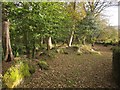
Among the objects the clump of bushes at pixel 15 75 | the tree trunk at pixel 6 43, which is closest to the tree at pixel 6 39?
the tree trunk at pixel 6 43

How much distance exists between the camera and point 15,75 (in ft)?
10.6

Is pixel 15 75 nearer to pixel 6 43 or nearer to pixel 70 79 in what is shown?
pixel 70 79

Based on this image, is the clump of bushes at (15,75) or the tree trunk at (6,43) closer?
the clump of bushes at (15,75)

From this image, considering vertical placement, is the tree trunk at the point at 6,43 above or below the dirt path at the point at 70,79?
above

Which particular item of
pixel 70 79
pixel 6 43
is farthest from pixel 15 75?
pixel 6 43

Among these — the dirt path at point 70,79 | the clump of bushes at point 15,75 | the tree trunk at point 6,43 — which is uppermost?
the tree trunk at point 6,43

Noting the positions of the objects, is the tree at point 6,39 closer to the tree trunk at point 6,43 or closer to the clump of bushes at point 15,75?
the tree trunk at point 6,43

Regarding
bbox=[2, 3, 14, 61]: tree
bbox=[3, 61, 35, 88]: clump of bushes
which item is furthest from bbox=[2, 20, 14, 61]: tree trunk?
bbox=[3, 61, 35, 88]: clump of bushes

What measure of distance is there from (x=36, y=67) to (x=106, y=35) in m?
9.50

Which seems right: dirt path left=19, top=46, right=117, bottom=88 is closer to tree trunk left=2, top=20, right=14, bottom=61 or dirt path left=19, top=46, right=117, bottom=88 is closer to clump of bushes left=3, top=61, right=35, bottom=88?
clump of bushes left=3, top=61, right=35, bottom=88

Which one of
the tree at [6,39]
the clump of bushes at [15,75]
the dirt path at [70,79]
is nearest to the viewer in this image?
the clump of bushes at [15,75]

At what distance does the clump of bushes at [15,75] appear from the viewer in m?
3.05

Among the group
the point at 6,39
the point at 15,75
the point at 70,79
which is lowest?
the point at 70,79

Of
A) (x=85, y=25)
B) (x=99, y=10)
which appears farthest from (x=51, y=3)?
(x=99, y=10)
